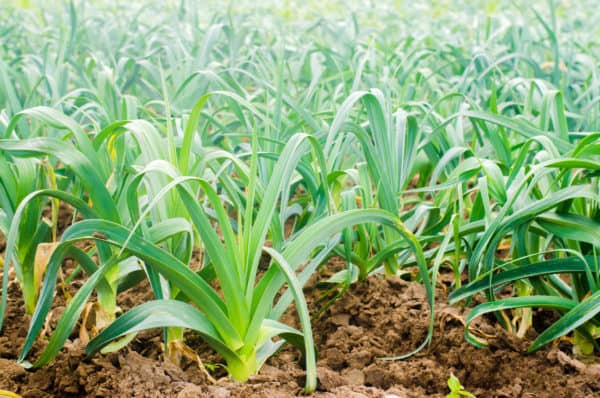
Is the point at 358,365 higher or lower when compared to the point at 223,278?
lower

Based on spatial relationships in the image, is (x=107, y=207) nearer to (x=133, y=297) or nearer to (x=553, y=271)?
(x=133, y=297)

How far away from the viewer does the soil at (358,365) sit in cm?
140

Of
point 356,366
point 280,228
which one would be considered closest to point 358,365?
point 356,366

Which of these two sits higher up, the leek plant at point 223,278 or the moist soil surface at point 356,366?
the leek plant at point 223,278

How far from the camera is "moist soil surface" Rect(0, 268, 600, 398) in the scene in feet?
4.59

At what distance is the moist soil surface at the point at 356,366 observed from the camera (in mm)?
1398

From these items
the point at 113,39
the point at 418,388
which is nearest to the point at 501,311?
the point at 418,388

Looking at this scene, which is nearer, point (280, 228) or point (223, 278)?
point (223, 278)

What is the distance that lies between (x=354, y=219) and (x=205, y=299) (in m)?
0.31

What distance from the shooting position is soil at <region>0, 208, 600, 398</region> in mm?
1398

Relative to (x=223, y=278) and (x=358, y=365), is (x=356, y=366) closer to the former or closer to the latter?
(x=358, y=365)

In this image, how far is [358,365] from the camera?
1567 mm

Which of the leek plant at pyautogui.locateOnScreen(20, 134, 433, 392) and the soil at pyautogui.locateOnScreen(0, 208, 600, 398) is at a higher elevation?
the leek plant at pyautogui.locateOnScreen(20, 134, 433, 392)

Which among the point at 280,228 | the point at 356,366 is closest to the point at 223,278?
the point at 280,228
